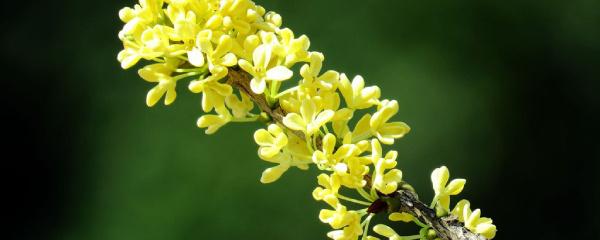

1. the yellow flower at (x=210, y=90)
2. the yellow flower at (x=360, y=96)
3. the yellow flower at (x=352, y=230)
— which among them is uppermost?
the yellow flower at (x=360, y=96)

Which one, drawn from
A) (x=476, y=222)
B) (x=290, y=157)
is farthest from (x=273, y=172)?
(x=476, y=222)

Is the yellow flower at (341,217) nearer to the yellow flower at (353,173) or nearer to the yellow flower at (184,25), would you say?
the yellow flower at (353,173)

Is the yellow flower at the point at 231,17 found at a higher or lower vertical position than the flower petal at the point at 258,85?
higher

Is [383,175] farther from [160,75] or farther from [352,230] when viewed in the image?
[160,75]

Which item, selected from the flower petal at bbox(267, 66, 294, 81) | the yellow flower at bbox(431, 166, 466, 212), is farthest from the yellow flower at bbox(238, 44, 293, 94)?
the yellow flower at bbox(431, 166, 466, 212)

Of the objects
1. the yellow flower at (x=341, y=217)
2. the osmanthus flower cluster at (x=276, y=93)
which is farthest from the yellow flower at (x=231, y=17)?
the yellow flower at (x=341, y=217)
